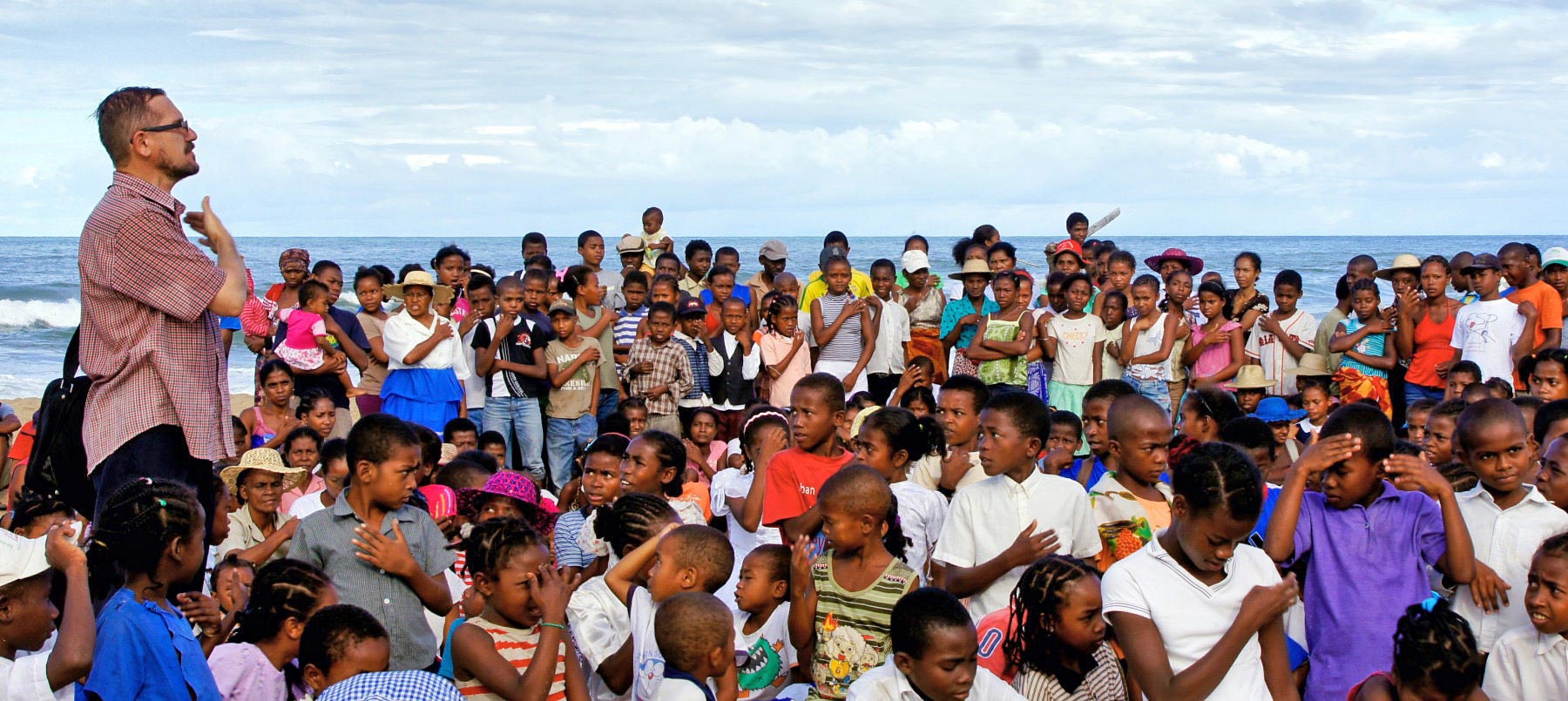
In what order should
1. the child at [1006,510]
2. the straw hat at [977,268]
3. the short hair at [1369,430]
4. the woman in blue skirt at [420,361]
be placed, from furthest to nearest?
the straw hat at [977,268], the woman in blue skirt at [420,361], the child at [1006,510], the short hair at [1369,430]

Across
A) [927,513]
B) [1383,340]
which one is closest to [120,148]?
[927,513]

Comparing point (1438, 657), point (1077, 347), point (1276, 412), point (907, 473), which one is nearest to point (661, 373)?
point (1077, 347)

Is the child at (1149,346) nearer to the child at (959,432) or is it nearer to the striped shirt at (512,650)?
the child at (959,432)

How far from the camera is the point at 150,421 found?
162 inches

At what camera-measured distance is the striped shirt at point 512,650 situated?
13.2ft

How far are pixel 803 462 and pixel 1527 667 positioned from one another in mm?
2679

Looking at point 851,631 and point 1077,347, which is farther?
point 1077,347

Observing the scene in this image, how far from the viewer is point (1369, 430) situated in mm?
4137

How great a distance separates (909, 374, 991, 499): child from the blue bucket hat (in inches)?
81.8

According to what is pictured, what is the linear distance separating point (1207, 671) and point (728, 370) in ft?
20.3

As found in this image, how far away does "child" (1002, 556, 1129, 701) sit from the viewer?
148 inches

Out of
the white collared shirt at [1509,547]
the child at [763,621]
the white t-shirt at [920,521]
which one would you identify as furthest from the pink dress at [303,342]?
the white collared shirt at [1509,547]

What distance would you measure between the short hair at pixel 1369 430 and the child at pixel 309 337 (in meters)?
6.60

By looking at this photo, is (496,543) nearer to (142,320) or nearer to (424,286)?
(142,320)
